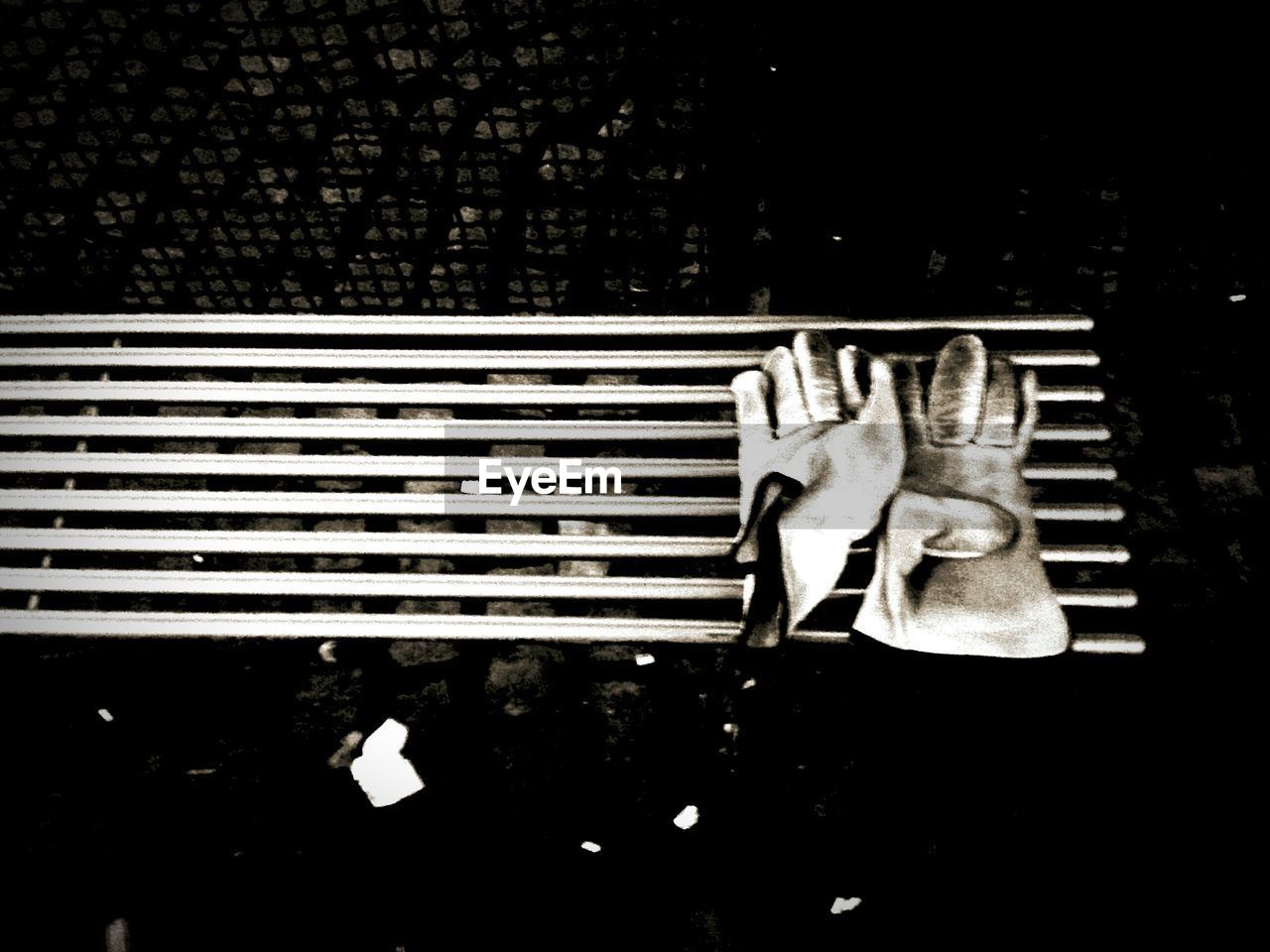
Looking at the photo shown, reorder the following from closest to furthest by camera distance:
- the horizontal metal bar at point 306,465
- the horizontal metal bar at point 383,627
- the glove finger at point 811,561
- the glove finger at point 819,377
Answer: the glove finger at point 811,561 → the glove finger at point 819,377 → the horizontal metal bar at point 383,627 → the horizontal metal bar at point 306,465

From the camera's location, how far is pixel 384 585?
5.87ft

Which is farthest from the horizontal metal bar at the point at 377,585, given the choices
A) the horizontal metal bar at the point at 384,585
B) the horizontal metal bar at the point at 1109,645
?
the horizontal metal bar at the point at 1109,645

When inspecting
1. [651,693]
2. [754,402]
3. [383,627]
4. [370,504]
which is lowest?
[651,693]

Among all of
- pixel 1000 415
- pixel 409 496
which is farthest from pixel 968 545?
pixel 409 496

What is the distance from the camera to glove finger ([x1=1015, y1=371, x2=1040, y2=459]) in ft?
5.49

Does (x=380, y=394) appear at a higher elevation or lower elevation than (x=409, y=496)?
higher

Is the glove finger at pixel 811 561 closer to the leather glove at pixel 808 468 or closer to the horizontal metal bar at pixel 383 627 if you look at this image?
the leather glove at pixel 808 468

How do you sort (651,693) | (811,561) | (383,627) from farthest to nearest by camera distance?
(651,693) < (383,627) < (811,561)

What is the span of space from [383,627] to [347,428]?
0.50 meters

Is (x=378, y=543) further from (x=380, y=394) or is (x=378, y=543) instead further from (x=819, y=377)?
(x=819, y=377)

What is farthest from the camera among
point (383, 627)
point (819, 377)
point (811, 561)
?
point (383, 627)

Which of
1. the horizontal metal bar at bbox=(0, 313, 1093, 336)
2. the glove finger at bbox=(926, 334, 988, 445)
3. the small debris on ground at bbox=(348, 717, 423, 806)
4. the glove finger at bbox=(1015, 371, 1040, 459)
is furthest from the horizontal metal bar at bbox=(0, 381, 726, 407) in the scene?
the small debris on ground at bbox=(348, 717, 423, 806)

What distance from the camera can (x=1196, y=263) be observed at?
2.36m

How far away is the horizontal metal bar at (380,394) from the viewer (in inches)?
76.5
